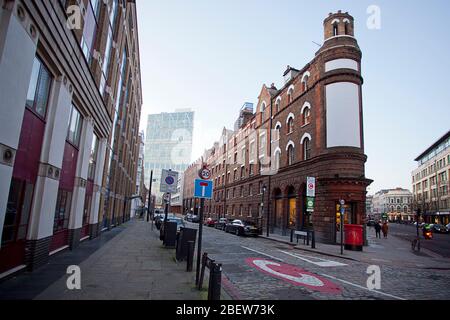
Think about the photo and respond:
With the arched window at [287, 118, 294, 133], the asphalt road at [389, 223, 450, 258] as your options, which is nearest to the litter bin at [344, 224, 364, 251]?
the asphalt road at [389, 223, 450, 258]

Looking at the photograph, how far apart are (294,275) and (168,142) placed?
13809 cm

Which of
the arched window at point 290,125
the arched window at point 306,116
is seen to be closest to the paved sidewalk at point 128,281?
the arched window at point 306,116

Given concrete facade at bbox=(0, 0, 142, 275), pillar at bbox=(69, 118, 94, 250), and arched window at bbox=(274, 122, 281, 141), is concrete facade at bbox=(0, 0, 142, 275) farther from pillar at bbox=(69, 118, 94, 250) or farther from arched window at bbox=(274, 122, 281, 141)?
arched window at bbox=(274, 122, 281, 141)

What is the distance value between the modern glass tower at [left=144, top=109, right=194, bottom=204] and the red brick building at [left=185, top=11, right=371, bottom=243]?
10660cm

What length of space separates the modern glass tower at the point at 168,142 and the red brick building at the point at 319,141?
106604 mm

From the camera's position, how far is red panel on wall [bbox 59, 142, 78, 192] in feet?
33.0

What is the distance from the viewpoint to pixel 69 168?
35.3 ft

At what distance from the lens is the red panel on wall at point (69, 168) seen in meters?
10.1

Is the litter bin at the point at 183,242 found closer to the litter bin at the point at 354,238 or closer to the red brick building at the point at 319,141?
the litter bin at the point at 354,238

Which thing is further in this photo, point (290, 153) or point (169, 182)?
point (290, 153)

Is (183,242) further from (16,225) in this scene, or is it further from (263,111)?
(263,111)

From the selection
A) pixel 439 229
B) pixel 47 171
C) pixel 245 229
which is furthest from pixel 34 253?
pixel 439 229
